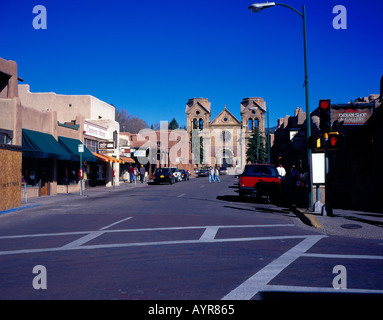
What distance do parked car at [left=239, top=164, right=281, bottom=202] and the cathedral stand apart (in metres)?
71.7

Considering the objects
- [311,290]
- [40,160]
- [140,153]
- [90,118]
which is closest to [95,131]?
[90,118]

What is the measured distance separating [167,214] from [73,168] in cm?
1611

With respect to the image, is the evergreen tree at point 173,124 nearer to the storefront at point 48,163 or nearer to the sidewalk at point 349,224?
the storefront at point 48,163

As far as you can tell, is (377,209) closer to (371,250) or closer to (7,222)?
(371,250)

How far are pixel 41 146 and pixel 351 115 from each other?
773 inches

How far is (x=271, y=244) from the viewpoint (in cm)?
799

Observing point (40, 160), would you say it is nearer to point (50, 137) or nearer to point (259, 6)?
point (50, 137)

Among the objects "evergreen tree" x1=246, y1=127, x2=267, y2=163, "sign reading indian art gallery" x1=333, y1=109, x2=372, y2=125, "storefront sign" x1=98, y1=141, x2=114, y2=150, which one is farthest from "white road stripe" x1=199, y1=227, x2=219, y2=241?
"evergreen tree" x1=246, y1=127, x2=267, y2=163

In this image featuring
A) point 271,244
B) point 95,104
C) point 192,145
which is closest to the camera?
point 271,244

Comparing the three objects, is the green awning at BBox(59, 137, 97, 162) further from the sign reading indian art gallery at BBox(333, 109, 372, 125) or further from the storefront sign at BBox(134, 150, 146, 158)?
the storefront sign at BBox(134, 150, 146, 158)

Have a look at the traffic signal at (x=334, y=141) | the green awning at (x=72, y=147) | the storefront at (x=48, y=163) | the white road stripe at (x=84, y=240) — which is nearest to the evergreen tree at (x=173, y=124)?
the storefront at (x=48, y=163)

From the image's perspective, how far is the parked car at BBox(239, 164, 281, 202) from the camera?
58.2ft

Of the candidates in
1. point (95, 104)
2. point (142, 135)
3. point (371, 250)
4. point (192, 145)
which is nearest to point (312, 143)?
point (371, 250)

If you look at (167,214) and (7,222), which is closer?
(7,222)
